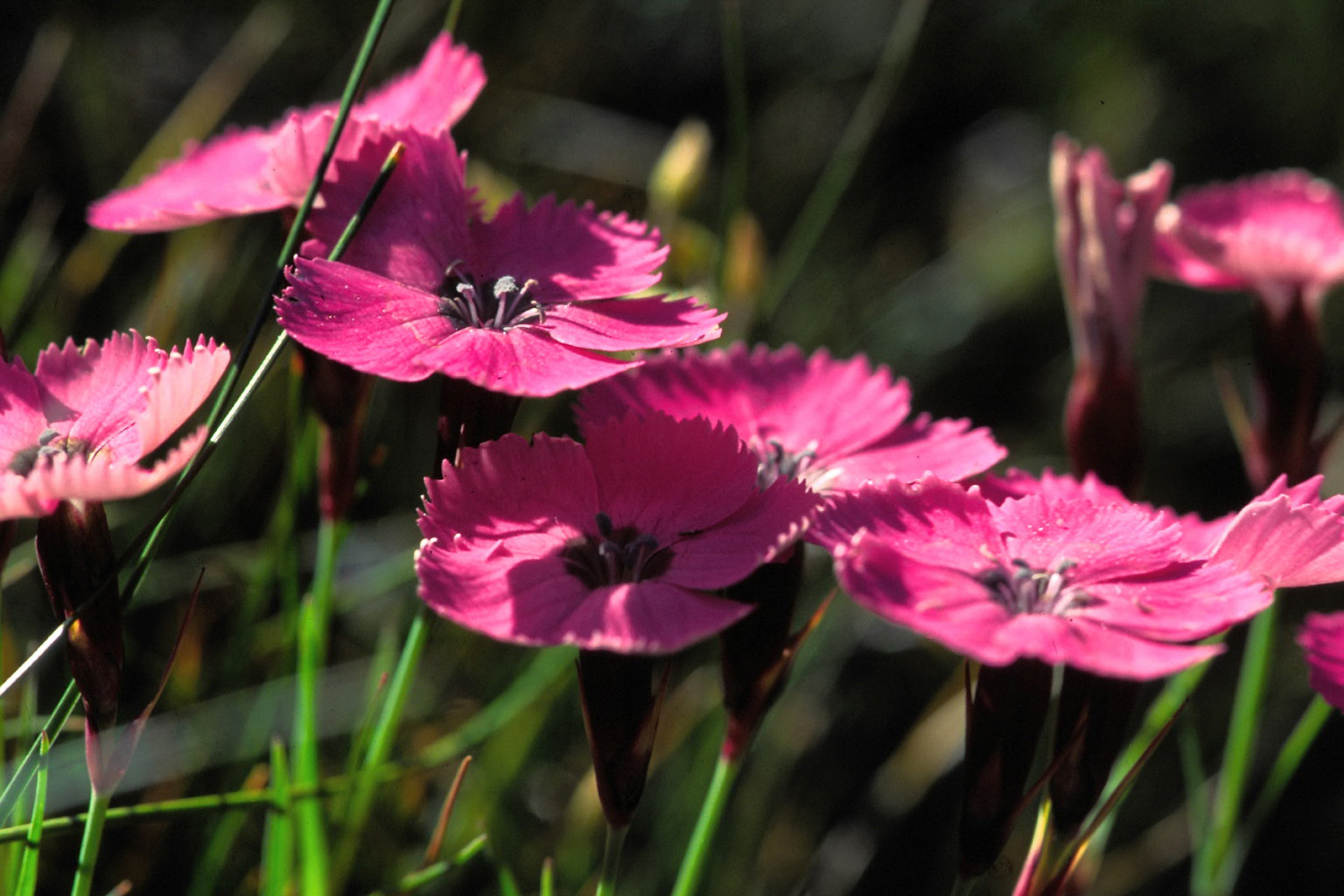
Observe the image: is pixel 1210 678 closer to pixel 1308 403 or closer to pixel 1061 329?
pixel 1061 329

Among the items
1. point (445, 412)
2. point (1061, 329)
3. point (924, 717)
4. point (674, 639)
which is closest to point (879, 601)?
point (674, 639)

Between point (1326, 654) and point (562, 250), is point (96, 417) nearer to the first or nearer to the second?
point (562, 250)

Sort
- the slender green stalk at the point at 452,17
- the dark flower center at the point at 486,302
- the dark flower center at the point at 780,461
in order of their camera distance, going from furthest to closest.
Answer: the slender green stalk at the point at 452,17 → the dark flower center at the point at 780,461 → the dark flower center at the point at 486,302

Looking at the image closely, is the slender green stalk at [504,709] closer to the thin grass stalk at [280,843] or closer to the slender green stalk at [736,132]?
the thin grass stalk at [280,843]

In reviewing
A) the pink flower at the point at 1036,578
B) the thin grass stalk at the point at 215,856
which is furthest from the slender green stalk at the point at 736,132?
the thin grass stalk at the point at 215,856

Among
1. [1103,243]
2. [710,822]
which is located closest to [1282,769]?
[1103,243]

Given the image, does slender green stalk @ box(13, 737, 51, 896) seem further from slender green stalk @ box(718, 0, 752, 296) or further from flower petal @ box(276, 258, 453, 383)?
slender green stalk @ box(718, 0, 752, 296)

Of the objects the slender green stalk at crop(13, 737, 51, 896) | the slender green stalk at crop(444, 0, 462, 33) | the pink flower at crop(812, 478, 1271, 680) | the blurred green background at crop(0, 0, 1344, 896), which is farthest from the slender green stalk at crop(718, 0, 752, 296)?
the slender green stalk at crop(13, 737, 51, 896)
